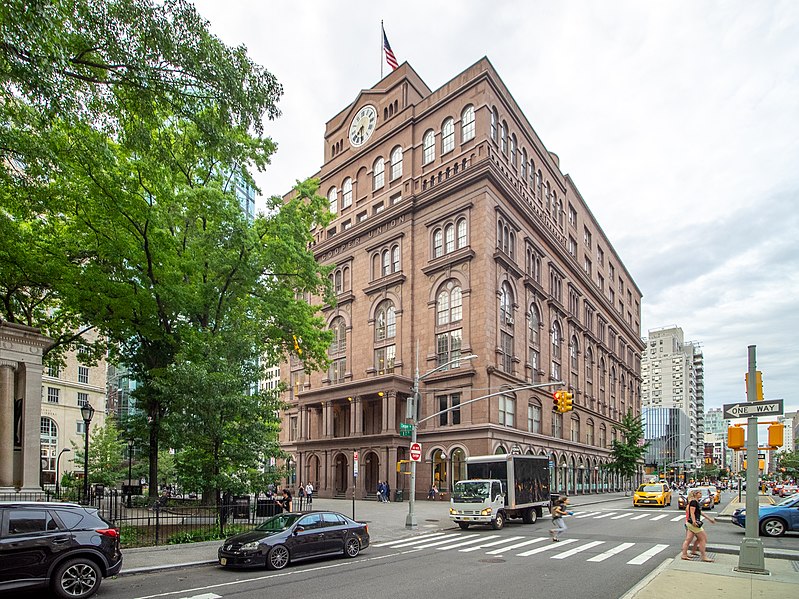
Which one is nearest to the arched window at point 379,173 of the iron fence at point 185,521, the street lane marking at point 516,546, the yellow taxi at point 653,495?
the yellow taxi at point 653,495

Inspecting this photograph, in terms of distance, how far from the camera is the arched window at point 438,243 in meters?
51.8

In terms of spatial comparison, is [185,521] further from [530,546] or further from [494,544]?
[530,546]

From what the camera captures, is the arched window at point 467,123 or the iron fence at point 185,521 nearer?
the iron fence at point 185,521

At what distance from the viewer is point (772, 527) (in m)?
22.1

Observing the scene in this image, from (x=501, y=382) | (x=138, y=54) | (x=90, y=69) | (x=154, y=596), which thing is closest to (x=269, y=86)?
(x=138, y=54)

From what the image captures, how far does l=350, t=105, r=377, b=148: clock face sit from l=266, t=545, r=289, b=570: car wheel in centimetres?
5153

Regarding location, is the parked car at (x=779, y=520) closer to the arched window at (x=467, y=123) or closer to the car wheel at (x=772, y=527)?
the car wheel at (x=772, y=527)

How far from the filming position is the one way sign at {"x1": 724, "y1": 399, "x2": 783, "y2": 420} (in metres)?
13.7

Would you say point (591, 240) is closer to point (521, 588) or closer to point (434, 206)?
point (434, 206)

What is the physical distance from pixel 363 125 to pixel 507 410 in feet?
107

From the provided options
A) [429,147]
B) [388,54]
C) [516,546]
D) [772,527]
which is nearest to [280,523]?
[516,546]

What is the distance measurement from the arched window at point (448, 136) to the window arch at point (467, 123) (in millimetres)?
1034

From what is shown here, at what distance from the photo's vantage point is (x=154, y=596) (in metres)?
11.9

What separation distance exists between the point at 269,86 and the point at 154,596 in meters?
10.8
